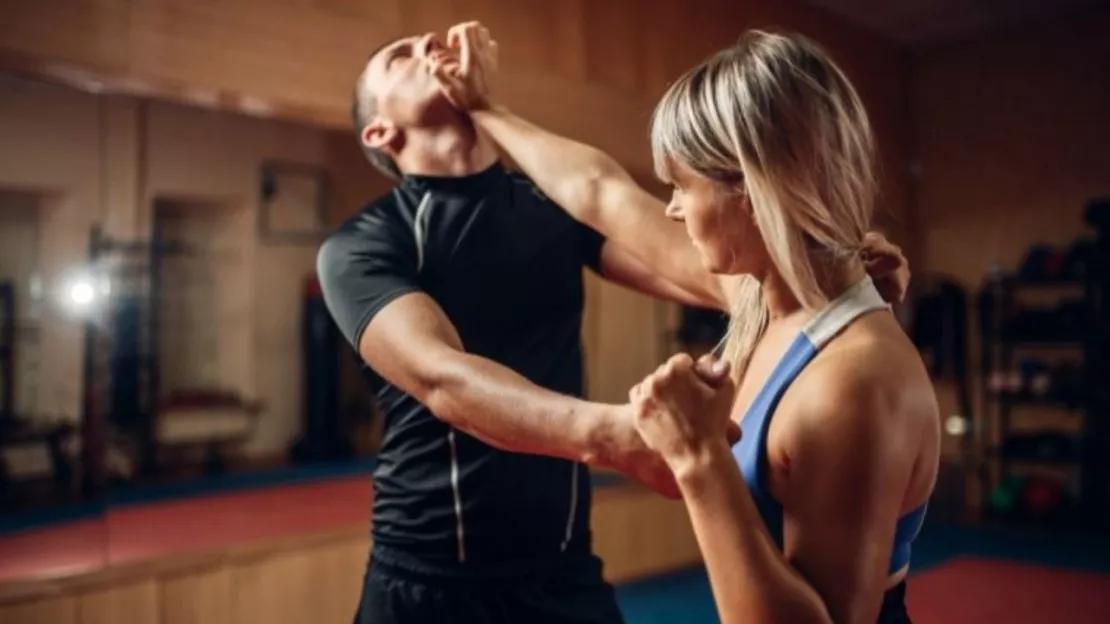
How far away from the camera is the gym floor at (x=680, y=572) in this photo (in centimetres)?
386

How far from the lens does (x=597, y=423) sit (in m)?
1.05

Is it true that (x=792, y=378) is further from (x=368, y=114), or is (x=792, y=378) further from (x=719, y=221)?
(x=368, y=114)

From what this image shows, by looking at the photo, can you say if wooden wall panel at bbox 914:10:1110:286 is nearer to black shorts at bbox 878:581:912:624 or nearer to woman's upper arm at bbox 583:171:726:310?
woman's upper arm at bbox 583:171:726:310

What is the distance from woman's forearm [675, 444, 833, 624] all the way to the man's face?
1011 mm

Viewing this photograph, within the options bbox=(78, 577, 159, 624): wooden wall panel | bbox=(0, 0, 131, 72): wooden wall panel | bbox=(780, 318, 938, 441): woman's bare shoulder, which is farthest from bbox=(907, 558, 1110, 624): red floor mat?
bbox=(0, 0, 131, 72): wooden wall panel

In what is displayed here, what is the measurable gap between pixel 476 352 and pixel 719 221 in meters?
0.67

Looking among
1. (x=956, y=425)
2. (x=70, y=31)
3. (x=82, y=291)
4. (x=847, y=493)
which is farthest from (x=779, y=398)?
(x=956, y=425)

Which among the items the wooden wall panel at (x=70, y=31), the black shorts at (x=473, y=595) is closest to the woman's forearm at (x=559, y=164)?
the black shorts at (x=473, y=595)

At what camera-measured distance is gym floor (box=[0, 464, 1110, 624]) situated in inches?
152

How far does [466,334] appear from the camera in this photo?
163 cm

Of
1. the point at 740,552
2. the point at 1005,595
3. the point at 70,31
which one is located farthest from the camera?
the point at 1005,595

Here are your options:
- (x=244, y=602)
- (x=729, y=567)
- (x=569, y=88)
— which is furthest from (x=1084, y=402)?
(x=729, y=567)

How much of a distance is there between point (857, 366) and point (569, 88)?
3583 millimetres

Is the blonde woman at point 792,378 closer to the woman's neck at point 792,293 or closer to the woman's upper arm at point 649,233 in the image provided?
the woman's neck at point 792,293
